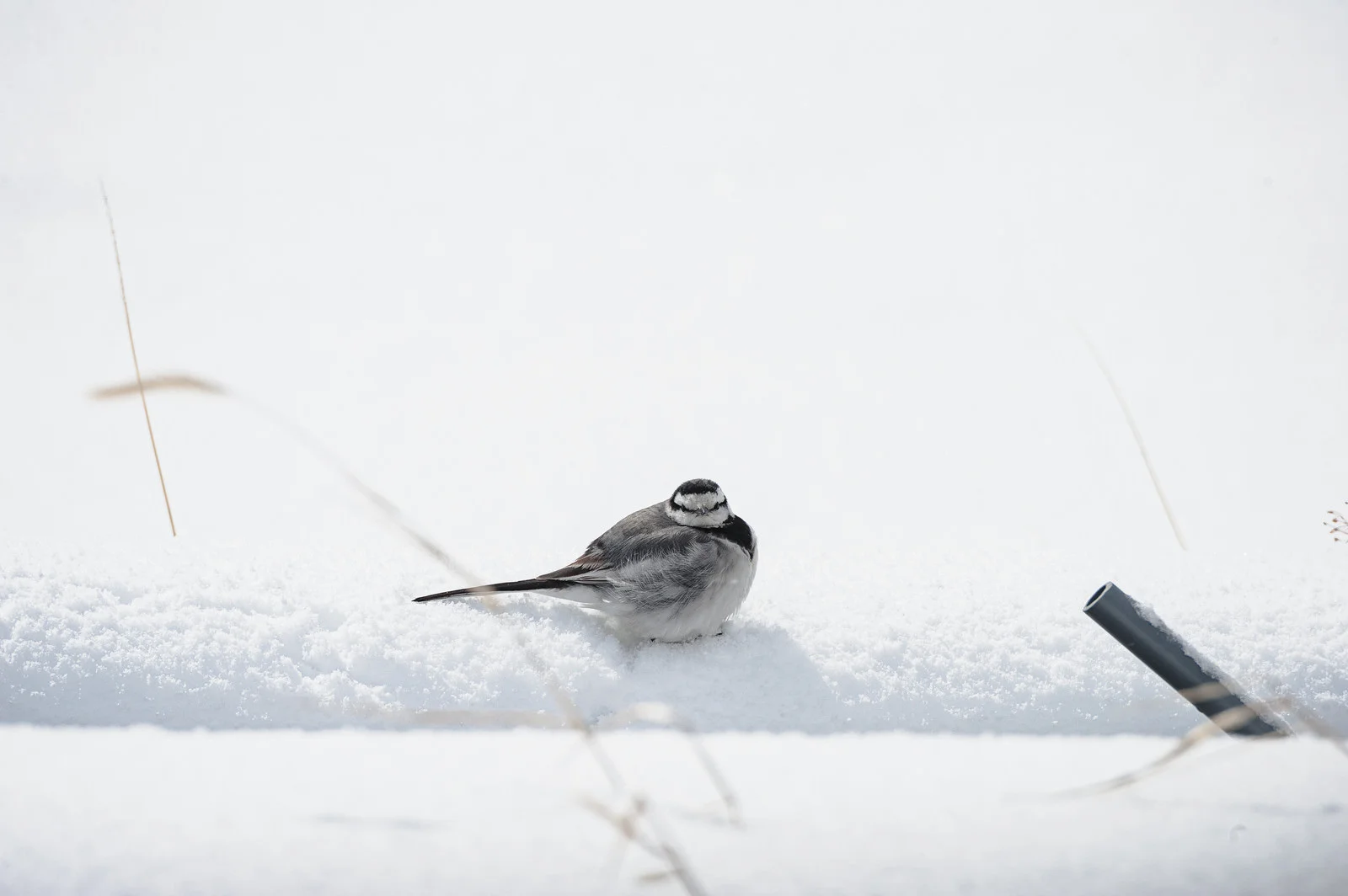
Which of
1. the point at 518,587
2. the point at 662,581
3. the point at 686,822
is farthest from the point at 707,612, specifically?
the point at 686,822

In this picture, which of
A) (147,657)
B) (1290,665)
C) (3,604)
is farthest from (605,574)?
(1290,665)

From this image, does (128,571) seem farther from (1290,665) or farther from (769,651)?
(1290,665)

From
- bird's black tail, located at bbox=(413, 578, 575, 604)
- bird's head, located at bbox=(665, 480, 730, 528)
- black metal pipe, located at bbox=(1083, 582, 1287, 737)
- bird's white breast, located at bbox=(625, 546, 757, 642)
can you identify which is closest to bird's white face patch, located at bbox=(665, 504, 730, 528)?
bird's head, located at bbox=(665, 480, 730, 528)

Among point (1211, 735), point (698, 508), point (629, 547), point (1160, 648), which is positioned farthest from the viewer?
point (698, 508)

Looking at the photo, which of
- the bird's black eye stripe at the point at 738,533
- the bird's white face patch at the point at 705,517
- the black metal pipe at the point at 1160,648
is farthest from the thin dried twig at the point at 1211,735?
the bird's white face patch at the point at 705,517

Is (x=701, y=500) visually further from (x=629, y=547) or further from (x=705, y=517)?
(x=629, y=547)
